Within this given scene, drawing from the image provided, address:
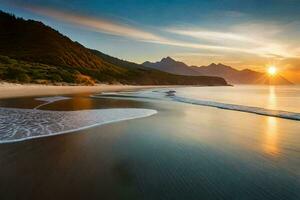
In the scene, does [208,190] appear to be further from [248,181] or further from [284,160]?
[284,160]

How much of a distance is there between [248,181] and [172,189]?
5.47ft

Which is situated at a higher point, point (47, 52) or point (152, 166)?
point (47, 52)

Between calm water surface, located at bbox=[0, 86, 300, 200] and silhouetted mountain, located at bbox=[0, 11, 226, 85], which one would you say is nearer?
calm water surface, located at bbox=[0, 86, 300, 200]

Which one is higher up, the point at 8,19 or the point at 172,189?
the point at 8,19

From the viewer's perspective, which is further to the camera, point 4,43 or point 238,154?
point 4,43

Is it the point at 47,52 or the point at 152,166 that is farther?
the point at 47,52

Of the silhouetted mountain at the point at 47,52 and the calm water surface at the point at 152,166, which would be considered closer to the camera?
the calm water surface at the point at 152,166

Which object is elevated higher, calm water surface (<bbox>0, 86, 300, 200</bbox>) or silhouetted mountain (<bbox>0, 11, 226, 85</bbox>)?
silhouetted mountain (<bbox>0, 11, 226, 85</bbox>)

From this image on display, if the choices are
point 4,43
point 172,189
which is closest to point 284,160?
point 172,189

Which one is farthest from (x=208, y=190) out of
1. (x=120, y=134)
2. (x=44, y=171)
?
(x=120, y=134)

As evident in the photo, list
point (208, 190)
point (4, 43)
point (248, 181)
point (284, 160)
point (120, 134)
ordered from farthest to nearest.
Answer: point (4, 43)
point (120, 134)
point (284, 160)
point (248, 181)
point (208, 190)

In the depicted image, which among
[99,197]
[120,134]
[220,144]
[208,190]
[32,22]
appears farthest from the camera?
[32,22]

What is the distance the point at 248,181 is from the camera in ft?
17.2

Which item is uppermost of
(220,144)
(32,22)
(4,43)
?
(32,22)
